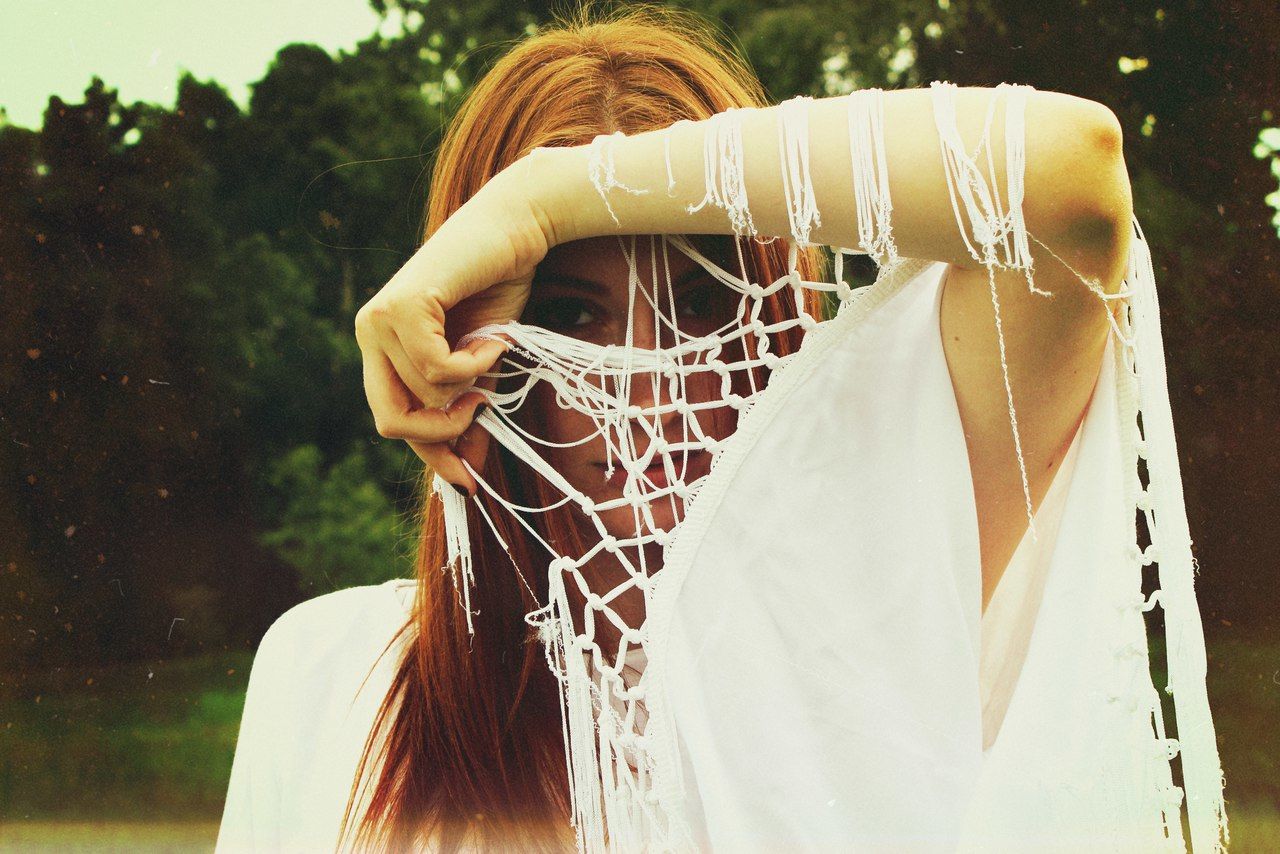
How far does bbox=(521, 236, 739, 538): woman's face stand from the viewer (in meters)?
0.85

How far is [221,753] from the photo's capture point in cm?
268

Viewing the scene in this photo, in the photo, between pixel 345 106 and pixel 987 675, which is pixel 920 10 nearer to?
pixel 345 106

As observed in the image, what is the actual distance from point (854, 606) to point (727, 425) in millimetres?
193

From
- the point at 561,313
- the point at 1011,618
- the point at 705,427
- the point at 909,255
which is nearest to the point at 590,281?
the point at 561,313

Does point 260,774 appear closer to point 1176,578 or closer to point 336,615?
point 336,615

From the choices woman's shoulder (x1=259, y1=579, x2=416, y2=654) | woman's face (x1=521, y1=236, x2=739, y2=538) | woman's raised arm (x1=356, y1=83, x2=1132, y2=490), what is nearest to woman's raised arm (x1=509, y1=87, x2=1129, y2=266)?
woman's raised arm (x1=356, y1=83, x2=1132, y2=490)

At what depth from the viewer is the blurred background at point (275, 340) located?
2.04 metres

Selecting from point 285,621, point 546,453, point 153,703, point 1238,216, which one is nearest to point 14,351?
point 153,703

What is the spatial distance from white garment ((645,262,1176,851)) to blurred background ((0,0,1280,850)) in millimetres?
1027

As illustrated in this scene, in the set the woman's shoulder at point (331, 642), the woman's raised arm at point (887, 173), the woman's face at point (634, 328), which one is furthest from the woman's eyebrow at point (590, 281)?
the woman's shoulder at point (331, 642)

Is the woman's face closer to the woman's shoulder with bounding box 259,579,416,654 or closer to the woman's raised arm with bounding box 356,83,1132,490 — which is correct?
the woman's raised arm with bounding box 356,83,1132,490

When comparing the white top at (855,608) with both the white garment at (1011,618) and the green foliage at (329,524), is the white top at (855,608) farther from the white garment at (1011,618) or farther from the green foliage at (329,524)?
the green foliage at (329,524)

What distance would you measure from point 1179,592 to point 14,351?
253 cm

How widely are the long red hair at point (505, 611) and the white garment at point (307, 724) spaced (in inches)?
1.5
